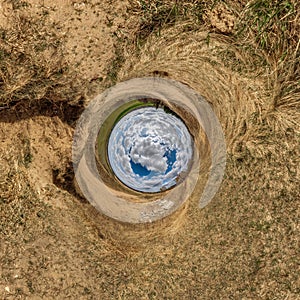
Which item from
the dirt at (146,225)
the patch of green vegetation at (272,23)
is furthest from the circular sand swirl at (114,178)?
the patch of green vegetation at (272,23)

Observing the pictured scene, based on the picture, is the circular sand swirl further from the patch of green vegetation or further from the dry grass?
the patch of green vegetation

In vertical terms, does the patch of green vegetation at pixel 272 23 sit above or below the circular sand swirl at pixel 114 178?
above

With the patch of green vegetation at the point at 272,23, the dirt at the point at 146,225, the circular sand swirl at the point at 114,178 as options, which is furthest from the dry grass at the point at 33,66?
the patch of green vegetation at the point at 272,23

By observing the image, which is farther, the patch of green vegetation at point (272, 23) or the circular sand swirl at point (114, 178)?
the circular sand swirl at point (114, 178)

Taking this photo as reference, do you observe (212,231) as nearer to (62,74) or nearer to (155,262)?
(155,262)

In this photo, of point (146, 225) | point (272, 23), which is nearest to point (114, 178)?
point (146, 225)

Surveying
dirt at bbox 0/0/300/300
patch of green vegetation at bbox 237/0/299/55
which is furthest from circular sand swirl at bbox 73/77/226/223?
patch of green vegetation at bbox 237/0/299/55

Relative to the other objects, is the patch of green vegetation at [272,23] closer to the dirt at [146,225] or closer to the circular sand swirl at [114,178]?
the dirt at [146,225]

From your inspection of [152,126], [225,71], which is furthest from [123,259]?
[225,71]

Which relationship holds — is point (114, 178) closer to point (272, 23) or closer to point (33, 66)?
point (33, 66)
